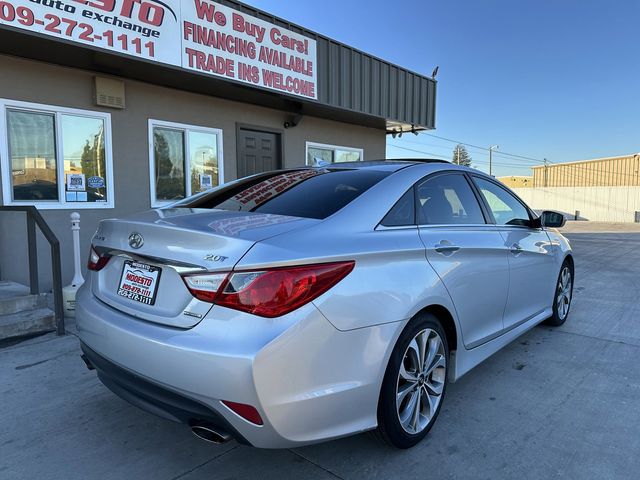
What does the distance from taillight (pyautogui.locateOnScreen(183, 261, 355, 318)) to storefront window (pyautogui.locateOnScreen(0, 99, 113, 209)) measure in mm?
4820

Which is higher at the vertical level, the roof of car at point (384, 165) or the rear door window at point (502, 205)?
the roof of car at point (384, 165)

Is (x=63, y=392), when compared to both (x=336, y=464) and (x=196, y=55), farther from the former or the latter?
(x=196, y=55)

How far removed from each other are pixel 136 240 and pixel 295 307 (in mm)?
966

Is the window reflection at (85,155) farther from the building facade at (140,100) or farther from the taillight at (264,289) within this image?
the taillight at (264,289)

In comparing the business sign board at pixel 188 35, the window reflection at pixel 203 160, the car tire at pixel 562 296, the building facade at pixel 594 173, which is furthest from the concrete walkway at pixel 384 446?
the building facade at pixel 594 173

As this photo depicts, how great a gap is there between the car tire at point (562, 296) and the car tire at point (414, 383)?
8.20 feet

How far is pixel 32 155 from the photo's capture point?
5.66 metres

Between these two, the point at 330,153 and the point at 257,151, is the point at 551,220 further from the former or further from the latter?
the point at 330,153

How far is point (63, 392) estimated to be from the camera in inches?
127

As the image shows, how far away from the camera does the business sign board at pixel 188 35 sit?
4840 mm

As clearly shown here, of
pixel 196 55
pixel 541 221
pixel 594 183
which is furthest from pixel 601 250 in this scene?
pixel 594 183

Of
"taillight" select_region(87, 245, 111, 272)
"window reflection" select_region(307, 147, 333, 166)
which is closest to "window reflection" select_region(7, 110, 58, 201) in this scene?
"taillight" select_region(87, 245, 111, 272)

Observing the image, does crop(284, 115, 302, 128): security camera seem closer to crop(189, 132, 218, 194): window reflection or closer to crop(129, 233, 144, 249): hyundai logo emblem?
crop(189, 132, 218, 194): window reflection

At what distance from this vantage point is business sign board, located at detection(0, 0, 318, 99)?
484 centimetres
